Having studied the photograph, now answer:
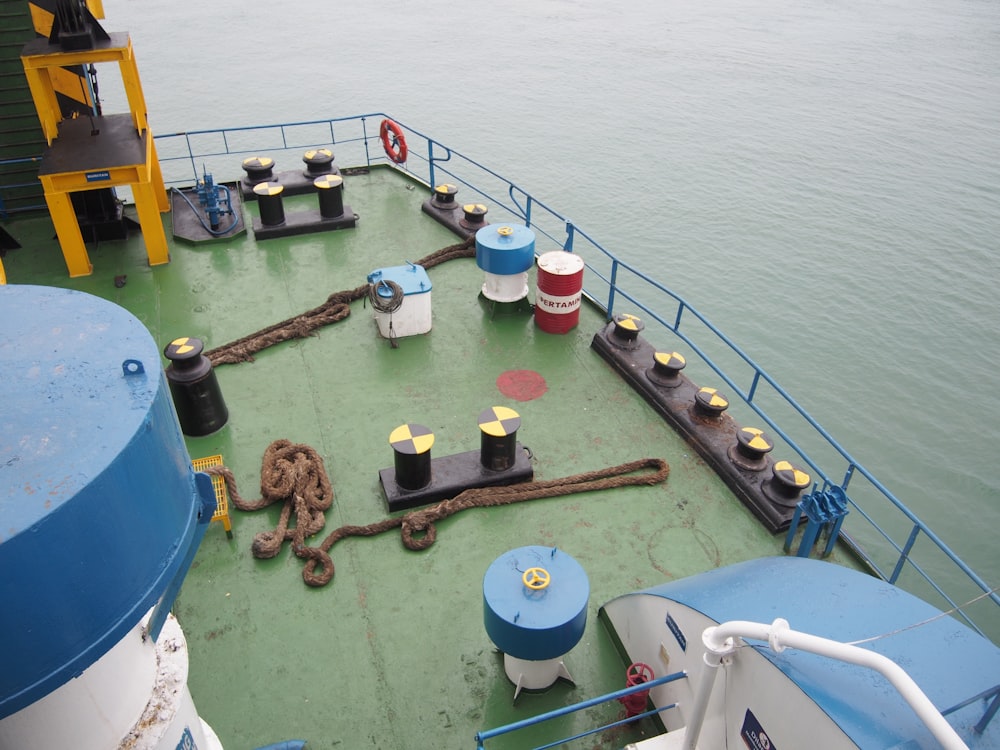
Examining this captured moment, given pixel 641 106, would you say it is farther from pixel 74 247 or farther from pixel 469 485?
pixel 469 485

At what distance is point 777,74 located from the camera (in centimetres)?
3128

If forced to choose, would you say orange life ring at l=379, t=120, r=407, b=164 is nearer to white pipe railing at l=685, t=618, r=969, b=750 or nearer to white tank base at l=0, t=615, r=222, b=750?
white tank base at l=0, t=615, r=222, b=750

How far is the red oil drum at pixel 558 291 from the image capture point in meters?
8.88

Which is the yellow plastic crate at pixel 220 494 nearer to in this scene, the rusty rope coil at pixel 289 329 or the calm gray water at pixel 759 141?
the rusty rope coil at pixel 289 329

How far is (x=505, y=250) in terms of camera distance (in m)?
9.09

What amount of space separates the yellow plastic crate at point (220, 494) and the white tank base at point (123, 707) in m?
2.68

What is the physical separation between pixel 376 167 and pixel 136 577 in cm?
1175

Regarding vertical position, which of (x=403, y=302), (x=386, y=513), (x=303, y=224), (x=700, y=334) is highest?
(x=403, y=302)

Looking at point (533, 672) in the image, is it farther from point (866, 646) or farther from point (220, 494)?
point (220, 494)

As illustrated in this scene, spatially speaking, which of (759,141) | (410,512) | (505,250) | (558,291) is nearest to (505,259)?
(505,250)

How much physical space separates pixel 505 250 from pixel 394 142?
16.8ft

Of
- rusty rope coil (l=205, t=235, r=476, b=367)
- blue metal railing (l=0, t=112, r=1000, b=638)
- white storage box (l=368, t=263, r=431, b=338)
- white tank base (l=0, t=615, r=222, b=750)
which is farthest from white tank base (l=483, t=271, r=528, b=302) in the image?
white tank base (l=0, t=615, r=222, b=750)

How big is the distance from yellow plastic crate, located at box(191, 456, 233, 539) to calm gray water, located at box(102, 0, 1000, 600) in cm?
1067

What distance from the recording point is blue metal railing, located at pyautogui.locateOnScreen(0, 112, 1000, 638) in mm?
7047
